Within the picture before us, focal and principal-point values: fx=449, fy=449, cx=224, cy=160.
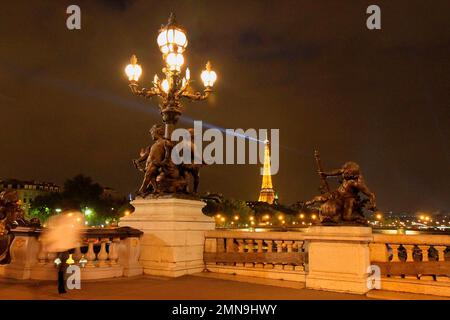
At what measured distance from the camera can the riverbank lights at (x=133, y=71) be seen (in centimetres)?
1329

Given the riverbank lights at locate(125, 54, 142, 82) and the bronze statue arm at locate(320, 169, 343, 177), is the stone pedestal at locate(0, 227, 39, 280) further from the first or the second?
the bronze statue arm at locate(320, 169, 343, 177)

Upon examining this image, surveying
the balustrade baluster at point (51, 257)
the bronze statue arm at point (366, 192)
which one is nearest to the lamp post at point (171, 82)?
the balustrade baluster at point (51, 257)

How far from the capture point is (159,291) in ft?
29.7

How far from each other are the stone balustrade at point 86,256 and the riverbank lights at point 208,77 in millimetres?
4931

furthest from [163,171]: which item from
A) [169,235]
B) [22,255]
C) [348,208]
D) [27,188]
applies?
[27,188]

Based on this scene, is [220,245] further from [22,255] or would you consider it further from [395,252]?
[22,255]

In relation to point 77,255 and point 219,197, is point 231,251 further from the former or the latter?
point 77,255

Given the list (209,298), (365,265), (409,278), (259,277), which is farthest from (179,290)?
(409,278)

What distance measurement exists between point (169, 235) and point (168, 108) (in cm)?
357

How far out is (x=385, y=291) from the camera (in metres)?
8.89

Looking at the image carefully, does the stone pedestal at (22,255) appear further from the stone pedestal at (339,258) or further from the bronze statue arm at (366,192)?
the bronze statue arm at (366,192)

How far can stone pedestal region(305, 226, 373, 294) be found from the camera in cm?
901

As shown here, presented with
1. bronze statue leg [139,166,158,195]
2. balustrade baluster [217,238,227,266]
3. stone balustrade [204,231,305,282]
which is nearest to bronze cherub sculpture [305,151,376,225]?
stone balustrade [204,231,305,282]

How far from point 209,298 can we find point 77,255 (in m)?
3.70
